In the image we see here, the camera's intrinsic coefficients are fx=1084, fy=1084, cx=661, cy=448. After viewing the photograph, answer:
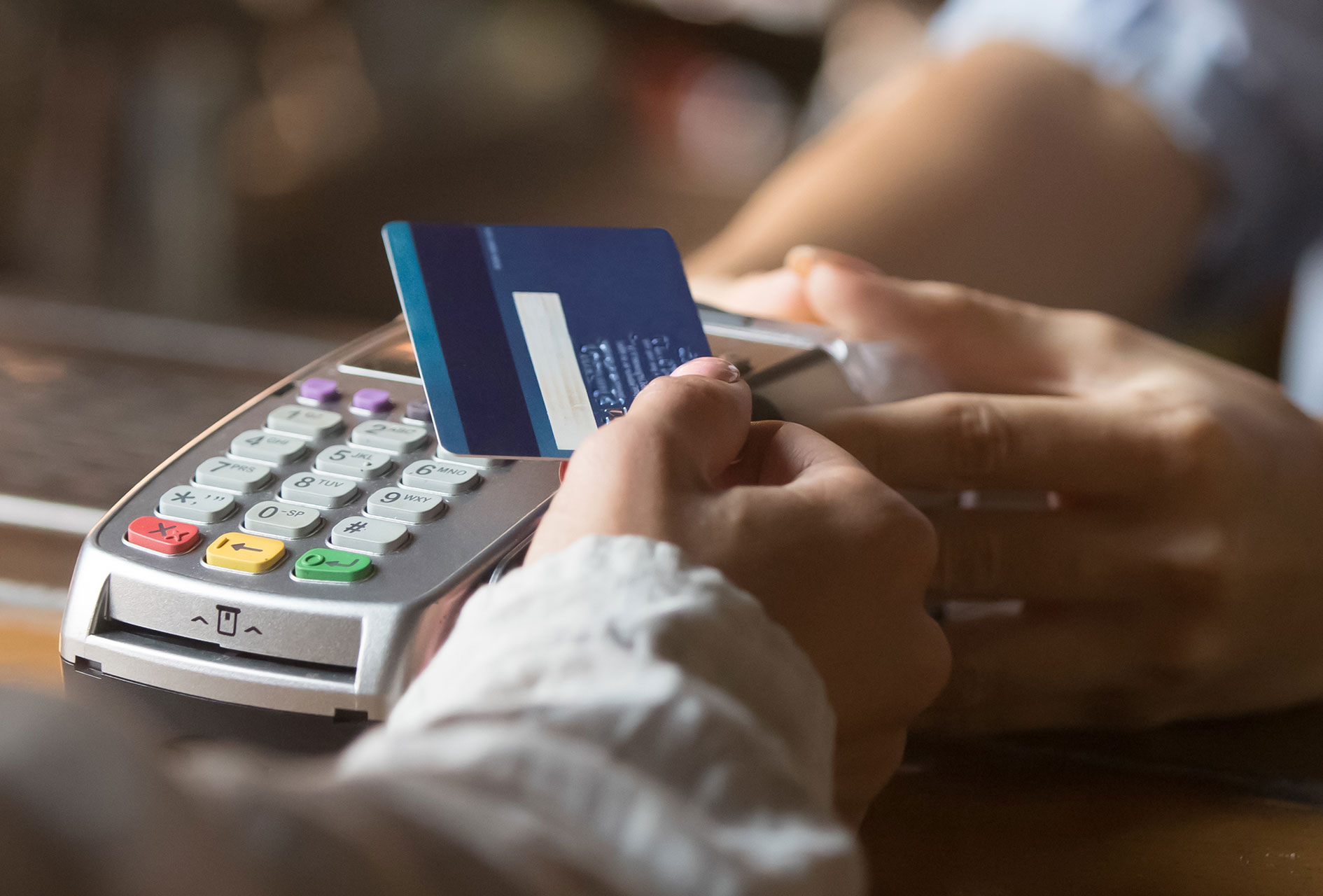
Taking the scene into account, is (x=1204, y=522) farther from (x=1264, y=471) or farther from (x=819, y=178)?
(x=819, y=178)

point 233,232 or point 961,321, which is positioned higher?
point 961,321

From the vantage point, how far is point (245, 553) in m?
0.21

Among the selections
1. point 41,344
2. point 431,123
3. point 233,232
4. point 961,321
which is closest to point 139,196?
point 233,232

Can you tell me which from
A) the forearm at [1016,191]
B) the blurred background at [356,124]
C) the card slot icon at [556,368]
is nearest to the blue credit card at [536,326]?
the card slot icon at [556,368]

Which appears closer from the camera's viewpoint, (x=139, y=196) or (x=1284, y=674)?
(x=1284, y=674)

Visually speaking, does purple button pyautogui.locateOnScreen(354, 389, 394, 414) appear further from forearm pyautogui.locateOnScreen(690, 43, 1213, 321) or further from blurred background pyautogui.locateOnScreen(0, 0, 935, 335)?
blurred background pyautogui.locateOnScreen(0, 0, 935, 335)

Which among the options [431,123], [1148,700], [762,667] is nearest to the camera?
[762,667]

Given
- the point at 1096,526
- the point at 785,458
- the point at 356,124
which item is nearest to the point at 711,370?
the point at 785,458

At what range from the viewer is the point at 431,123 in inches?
51.5

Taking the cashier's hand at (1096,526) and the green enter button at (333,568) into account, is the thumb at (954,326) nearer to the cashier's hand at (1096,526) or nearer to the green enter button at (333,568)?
the cashier's hand at (1096,526)

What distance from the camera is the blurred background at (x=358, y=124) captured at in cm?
113

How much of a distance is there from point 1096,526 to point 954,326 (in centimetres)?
7

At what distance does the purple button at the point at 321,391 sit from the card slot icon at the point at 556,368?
0.18 feet

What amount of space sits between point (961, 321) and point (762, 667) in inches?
7.7
